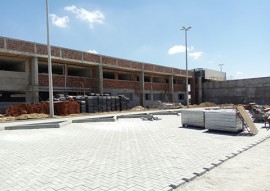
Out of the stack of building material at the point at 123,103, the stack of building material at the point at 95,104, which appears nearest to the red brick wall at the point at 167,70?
the stack of building material at the point at 123,103

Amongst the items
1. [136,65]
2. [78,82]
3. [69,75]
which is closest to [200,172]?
[78,82]

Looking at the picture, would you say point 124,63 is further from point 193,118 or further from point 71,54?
point 193,118

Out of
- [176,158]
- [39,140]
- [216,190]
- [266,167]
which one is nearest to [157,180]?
[216,190]

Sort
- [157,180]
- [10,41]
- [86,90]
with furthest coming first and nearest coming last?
[86,90]
[10,41]
[157,180]

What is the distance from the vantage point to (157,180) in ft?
15.6

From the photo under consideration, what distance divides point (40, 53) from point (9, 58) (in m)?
3.12

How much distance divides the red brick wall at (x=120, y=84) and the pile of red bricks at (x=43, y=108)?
901 cm

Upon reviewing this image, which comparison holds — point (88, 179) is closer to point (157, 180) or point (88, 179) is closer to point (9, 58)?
point (157, 180)

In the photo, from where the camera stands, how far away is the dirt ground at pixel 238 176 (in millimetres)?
4441

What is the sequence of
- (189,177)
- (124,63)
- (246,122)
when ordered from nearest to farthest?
(189,177) < (246,122) < (124,63)

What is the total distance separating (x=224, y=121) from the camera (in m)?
10.9

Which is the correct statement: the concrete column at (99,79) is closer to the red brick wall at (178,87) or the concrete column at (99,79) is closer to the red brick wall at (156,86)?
the red brick wall at (156,86)

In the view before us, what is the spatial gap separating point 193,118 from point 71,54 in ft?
63.0

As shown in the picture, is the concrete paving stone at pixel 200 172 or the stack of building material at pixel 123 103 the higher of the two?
the stack of building material at pixel 123 103
